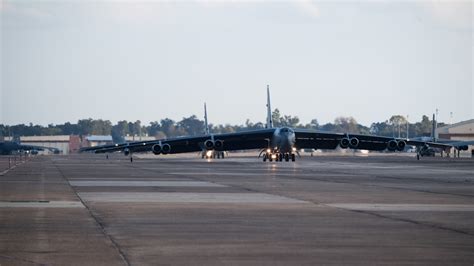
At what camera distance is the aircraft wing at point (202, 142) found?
80062 millimetres

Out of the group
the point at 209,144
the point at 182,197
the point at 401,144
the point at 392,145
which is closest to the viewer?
the point at 182,197

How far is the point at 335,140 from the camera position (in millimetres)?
85062

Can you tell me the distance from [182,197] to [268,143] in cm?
5770

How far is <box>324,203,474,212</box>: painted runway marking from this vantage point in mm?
21781

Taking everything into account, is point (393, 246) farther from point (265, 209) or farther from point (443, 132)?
point (443, 132)

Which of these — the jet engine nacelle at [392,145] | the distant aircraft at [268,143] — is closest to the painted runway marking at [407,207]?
the distant aircraft at [268,143]

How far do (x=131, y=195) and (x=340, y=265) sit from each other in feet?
51.1

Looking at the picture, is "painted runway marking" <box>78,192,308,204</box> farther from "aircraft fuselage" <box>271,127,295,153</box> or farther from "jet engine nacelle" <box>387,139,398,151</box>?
"jet engine nacelle" <box>387,139,398,151</box>

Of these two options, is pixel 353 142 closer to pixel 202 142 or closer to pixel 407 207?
pixel 202 142

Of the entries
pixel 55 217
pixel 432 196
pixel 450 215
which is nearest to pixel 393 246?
pixel 450 215

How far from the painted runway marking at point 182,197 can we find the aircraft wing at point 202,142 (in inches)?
1995

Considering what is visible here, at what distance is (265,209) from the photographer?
70.1ft

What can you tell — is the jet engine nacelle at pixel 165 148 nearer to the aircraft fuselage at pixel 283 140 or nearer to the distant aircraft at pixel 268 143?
the distant aircraft at pixel 268 143

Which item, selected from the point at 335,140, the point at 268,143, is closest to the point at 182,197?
the point at 268,143
